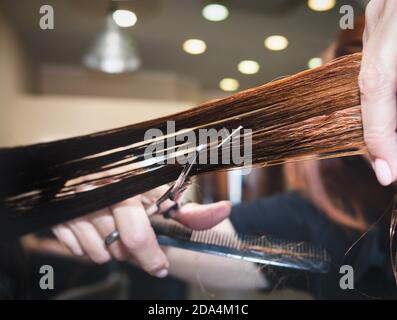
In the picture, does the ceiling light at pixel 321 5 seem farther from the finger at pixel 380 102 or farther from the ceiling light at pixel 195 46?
the ceiling light at pixel 195 46

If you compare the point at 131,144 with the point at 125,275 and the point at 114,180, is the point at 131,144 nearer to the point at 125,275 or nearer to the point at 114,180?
the point at 114,180

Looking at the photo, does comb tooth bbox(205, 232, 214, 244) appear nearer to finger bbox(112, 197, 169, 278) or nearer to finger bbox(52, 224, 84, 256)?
finger bbox(112, 197, 169, 278)

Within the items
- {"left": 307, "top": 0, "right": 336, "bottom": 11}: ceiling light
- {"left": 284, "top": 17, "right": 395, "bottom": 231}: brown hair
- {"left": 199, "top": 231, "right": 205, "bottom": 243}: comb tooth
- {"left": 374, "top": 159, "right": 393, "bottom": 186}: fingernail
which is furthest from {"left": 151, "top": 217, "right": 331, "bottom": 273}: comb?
{"left": 307, "top": 0, "right": 336, "bottom": 11}: ceiling light

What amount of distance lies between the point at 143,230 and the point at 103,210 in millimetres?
92

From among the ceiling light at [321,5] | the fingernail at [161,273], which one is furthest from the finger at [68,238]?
the ceiling light at [321,5]

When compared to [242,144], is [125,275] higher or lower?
lower

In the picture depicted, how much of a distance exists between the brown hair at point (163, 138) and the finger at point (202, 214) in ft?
0.24

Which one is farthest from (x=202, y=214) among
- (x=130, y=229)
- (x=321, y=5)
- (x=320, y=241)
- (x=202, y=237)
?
(x=321, y=5)

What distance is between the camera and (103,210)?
0.94 meters

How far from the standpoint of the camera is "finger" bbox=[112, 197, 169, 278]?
3.06 feet

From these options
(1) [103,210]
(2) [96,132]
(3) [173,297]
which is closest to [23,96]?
(2) [96,132]

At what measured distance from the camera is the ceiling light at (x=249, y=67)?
94 centimetres

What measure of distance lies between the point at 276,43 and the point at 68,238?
588 mm

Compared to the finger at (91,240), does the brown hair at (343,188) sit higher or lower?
higher
